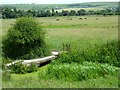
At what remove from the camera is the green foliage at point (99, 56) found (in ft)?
43.8

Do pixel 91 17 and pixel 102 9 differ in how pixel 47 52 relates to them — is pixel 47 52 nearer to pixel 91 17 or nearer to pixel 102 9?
pixel 102 9

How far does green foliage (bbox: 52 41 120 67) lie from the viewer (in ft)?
43.8

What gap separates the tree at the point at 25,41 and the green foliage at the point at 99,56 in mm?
2164

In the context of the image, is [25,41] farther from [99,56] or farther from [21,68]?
[99,56]

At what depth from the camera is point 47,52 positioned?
658 inches

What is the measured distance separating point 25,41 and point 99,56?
3.72m

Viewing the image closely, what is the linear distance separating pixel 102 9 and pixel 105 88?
A: 31893mm

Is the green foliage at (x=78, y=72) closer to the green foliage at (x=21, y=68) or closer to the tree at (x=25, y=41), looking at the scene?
the green foliage at (x=21, y=68)

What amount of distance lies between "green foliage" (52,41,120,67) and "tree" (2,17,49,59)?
Answer: 2164 millimetres

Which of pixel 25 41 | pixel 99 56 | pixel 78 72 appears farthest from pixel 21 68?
pixel 25 41

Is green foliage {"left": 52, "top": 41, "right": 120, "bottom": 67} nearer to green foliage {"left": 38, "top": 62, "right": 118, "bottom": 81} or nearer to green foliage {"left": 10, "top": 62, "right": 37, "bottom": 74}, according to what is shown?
green foliage {"left": 10, "top": 62, "right": 37, "bottom": 74}

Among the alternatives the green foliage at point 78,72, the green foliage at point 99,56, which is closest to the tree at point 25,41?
the green foliage at point 99,56

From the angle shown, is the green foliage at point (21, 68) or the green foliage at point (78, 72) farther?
the green foliage at point (21, 68)

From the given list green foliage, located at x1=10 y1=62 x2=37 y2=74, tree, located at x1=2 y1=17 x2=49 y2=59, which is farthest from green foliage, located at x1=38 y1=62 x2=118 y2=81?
tree, located at x1=2 y1=17 x2=49 y2=59
